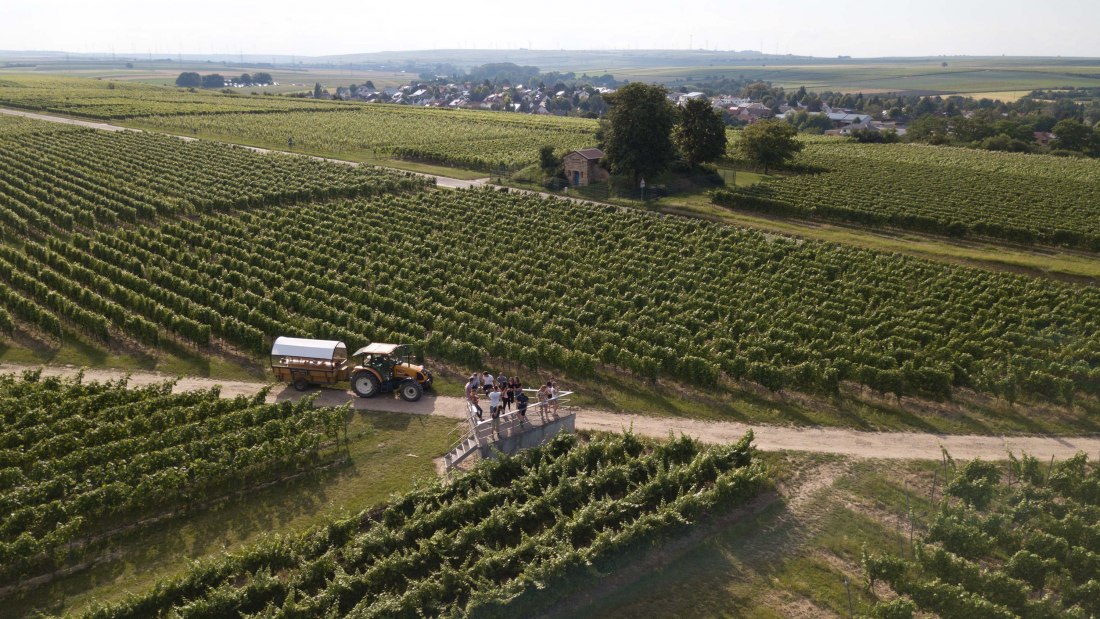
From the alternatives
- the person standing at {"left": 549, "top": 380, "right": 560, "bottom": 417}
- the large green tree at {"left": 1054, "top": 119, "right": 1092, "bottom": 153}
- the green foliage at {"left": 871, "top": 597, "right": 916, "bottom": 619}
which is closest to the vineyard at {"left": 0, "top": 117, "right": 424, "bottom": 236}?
the person standing at {"left": 549, "top": 380, "right": 560, "bottom": 417}

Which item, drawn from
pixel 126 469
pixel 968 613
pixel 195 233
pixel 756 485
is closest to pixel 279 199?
pixel 195 233

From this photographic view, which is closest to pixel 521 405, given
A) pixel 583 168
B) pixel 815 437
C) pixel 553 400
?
pixel 553 400

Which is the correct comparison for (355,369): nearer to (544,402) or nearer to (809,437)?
(544,402)

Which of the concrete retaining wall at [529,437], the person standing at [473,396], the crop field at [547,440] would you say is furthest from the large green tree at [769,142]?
the person standing at [473,396]

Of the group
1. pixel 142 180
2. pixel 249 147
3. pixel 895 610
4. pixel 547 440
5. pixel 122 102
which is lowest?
pixel 895 610

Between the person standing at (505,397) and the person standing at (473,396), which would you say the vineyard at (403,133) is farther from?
the person standing at (505,397)
